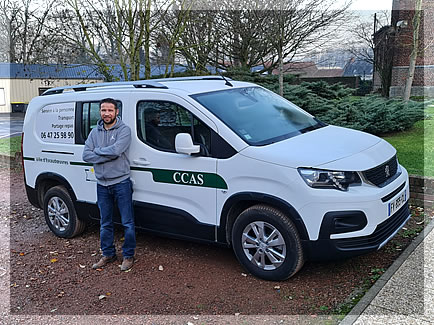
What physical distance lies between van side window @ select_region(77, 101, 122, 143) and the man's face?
756mm

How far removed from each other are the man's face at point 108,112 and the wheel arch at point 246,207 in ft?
5.25

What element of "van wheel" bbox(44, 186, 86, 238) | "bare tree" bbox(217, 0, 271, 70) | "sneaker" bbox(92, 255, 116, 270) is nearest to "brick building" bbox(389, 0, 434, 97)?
"bare tree" bbox(217, 0, 271, 70)

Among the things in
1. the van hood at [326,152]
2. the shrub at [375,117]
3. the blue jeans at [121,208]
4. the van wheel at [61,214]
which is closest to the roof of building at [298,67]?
the shrub at [375,117]

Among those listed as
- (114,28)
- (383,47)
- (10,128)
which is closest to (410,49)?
(383,47)

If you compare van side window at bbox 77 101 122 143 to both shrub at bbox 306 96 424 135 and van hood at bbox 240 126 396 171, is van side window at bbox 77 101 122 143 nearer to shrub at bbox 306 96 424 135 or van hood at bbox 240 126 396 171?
van hood at bbox 240 126 396 171

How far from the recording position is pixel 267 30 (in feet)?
43.4

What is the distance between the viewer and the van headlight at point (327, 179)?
4.10 meters

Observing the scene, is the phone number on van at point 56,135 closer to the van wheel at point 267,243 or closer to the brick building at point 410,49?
the van wheel at point 267,243

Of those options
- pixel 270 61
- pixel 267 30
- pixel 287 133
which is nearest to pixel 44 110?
pixel 287 133

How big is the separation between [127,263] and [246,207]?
5.09ft

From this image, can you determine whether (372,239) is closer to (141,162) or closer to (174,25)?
(141,162)

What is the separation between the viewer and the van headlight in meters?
4.10

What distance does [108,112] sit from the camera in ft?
16.3

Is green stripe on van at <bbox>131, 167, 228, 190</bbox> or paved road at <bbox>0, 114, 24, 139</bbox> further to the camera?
paved road at <bbox>0, 114, 24, 139</bbox>
